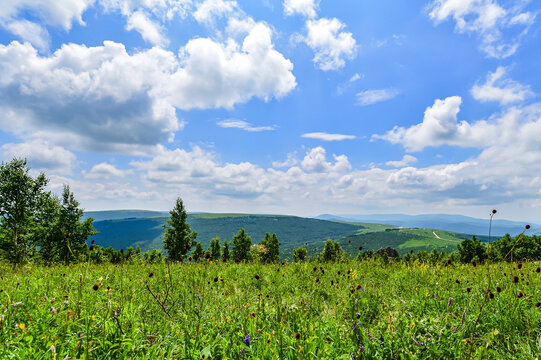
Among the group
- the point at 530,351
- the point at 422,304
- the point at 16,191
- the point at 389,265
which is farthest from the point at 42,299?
the point at 16,191

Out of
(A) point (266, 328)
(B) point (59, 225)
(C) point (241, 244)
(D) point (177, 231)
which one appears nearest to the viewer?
(A) point (266, 328)

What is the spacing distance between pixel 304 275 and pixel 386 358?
16.3 ft

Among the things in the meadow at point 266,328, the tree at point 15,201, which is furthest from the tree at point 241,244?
the meadow at point 266,328

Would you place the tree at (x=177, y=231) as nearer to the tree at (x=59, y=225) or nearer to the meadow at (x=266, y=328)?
the tree at (x=59, y=225)

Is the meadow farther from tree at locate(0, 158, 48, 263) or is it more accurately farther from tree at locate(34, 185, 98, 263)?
tree at locate(34, 185, 98, 263)

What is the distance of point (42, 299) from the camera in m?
4.73

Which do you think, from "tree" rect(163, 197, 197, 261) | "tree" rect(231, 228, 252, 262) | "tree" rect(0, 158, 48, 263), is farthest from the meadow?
"tree" rect(231, 228, 252, 262)

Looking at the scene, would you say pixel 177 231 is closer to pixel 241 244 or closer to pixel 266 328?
pixel 241 244

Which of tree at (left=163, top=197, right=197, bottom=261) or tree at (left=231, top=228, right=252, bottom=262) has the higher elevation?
tree at (left=163, top=197, right=197, bottom=261)

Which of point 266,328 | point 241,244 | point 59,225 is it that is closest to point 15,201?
point 59,225

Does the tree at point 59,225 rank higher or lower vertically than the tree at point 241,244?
higher

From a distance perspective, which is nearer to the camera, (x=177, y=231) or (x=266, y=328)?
(x=266, y=328)

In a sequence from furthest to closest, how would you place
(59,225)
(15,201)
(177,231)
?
(177,231), (59,225), (15,201)

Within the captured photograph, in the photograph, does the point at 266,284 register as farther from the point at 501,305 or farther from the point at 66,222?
the point at 66,222
